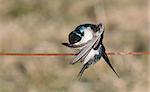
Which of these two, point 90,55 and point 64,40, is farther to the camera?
point 64,40

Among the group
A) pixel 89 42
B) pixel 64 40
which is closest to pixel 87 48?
pixel 89 42

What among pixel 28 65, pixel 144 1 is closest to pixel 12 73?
pixel 28 65

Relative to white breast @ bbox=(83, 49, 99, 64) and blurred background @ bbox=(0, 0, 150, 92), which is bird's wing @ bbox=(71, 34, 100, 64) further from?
blurred background @ bbox=(0, 0, 150, 92)

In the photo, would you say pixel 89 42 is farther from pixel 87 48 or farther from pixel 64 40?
pixel 64 40

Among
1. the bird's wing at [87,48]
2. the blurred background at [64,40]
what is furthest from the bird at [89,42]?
the blurred background at [64,40]

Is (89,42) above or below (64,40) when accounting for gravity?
above

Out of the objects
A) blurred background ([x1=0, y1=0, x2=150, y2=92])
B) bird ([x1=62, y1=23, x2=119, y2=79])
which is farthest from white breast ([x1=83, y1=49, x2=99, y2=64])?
blurred background ([x1=0, y1=0, x2=150, y2=92])

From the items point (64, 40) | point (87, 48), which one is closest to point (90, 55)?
point (87, 48)

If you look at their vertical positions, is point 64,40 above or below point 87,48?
below

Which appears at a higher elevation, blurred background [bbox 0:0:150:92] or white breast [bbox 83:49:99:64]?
white breast [bbox 83:49:99:64]
